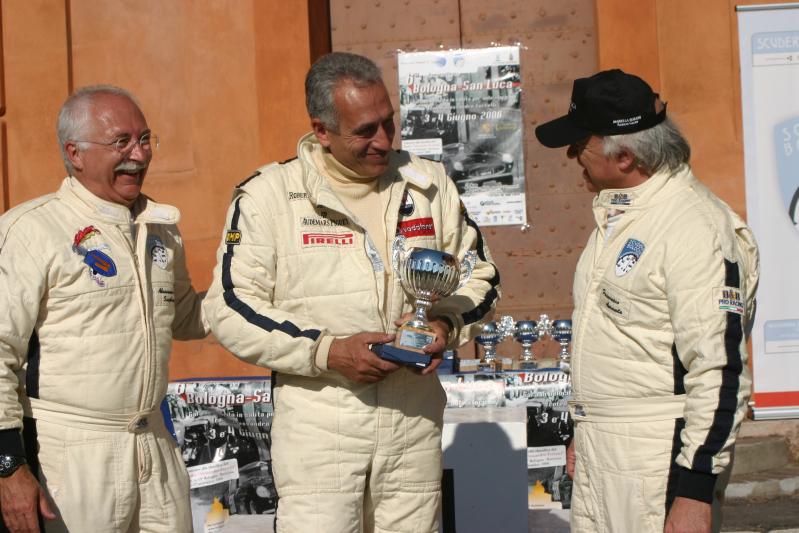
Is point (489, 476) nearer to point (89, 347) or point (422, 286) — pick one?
point (422, 286)

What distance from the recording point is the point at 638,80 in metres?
3.58

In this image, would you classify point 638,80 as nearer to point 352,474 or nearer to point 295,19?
point 352,474

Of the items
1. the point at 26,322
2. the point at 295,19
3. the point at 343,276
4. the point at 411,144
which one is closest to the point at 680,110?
the point at 411,144

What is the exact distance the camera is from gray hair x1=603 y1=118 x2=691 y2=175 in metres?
3.47

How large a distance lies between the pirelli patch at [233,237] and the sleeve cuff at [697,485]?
158 cm

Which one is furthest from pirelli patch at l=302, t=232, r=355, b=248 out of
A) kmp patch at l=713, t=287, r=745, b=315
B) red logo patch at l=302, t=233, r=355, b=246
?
kmp patch at l=713, t=287, r=745, b=315

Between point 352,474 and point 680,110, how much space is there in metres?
4.76

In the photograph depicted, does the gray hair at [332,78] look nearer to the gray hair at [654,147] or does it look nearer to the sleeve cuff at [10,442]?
the gray hair at [654,147]

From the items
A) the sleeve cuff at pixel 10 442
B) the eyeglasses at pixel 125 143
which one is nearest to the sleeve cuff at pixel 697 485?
the sleeve cuff at pixel 10 442

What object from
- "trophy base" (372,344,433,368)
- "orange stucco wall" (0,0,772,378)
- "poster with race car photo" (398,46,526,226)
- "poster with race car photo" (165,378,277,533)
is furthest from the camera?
"poster with race car photo" (398,46,526,226)

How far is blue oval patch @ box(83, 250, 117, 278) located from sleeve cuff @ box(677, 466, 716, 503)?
6.38 feet

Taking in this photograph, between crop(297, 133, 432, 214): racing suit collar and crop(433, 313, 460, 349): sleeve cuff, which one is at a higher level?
crop(297, 133, 432, 214): racing suit collar

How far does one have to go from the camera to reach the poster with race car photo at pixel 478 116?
795cm

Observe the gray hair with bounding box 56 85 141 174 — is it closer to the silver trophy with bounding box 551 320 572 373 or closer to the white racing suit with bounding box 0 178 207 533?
the white racing suit with bounding box 0 178 207 533
